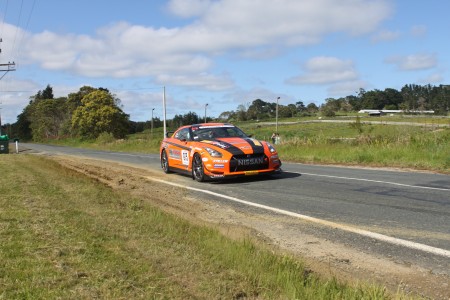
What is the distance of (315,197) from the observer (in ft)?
27.0

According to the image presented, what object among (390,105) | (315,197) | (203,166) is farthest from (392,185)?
(390,105)

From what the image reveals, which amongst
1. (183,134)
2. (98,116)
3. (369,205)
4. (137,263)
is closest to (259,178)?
(183,134)

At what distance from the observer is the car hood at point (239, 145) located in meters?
10.8

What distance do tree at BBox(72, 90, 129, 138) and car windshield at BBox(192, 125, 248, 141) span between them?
61.7m

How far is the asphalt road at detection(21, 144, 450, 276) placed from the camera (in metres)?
5.03

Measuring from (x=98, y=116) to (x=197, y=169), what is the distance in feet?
207

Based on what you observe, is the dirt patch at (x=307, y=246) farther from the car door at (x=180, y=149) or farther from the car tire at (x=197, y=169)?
the car door at (x=180, y=149)

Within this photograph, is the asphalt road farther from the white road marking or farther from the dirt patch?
the dirt patch


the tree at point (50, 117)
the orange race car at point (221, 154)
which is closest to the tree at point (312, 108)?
the tree at point (50, 117)

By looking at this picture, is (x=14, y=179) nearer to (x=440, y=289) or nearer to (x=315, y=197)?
(x=315, y=197)

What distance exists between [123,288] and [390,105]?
6346 inches

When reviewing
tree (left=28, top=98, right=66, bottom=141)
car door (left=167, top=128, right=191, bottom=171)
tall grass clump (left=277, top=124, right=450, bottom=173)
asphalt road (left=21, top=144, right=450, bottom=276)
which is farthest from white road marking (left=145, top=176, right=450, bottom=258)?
tree (left=28, top=98, right=66, bottom=141)

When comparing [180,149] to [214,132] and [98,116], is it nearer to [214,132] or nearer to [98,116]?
[214,132]

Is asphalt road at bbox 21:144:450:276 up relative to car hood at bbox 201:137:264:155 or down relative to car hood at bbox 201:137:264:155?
down
